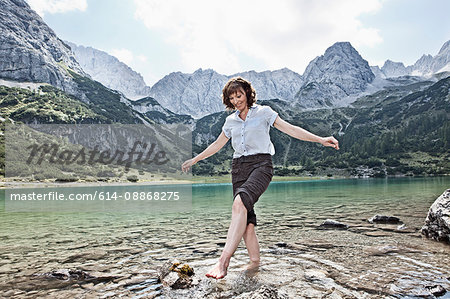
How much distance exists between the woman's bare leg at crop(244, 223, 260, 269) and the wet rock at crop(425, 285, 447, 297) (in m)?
3.07

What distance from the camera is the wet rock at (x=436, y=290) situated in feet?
14.3

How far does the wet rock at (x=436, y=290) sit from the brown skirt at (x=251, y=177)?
3.12 meters

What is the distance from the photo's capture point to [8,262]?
7.84 meters

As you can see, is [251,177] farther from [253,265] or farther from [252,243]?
[253,265]

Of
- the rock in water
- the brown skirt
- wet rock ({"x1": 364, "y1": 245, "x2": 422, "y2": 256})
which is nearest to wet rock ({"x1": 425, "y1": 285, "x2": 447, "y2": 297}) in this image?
wet rock ({"x1": 364, "y1": 245, "x2": 422, "y2": 256})

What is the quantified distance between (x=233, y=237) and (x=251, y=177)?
1.20 metres

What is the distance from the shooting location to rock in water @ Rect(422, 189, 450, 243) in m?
8.36

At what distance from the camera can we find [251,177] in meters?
5.59

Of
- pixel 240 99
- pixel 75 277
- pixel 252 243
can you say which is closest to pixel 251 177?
pixel 252 243

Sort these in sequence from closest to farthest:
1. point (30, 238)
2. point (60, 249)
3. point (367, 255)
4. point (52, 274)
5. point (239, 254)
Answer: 1. point (52, 274)
2. point (367, 255)
3. point (239, 254)
4. point (60, 249)
5. point (30, 238)

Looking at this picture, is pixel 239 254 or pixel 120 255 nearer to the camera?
pixel 239 254

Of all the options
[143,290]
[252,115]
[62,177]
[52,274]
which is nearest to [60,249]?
[52,274]

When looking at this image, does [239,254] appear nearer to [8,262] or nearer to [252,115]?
[252,115]

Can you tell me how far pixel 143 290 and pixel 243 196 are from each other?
2488mm
